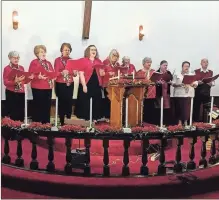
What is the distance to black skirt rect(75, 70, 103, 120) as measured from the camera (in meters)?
5.17

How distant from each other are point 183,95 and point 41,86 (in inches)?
84.7

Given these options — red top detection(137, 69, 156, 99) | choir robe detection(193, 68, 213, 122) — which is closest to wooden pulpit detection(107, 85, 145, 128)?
red top detection(137, 69, 156, 99)

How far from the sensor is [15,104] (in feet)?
16.1

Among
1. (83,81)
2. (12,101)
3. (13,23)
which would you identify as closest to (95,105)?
(83,81)

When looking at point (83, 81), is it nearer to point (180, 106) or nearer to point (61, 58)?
point (61, 58)

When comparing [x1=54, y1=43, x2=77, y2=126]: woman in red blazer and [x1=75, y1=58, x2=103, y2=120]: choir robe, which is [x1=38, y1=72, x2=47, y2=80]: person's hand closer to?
[x1=54, y1=43, x2=77, y2=126]: woman in red blazer

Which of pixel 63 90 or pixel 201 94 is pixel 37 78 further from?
pixel 201 94

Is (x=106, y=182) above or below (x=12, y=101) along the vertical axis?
below

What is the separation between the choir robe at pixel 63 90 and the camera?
5.01 meters

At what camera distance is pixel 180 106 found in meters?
5.34

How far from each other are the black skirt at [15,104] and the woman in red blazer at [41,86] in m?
0.18

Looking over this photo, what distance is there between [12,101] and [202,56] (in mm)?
2984

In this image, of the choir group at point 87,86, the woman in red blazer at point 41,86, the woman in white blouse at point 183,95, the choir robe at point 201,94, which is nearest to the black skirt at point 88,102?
the choir group at point 87,86

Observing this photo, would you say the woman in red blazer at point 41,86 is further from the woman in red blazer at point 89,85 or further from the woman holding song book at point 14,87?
the woman in red blazer at point 89,85
